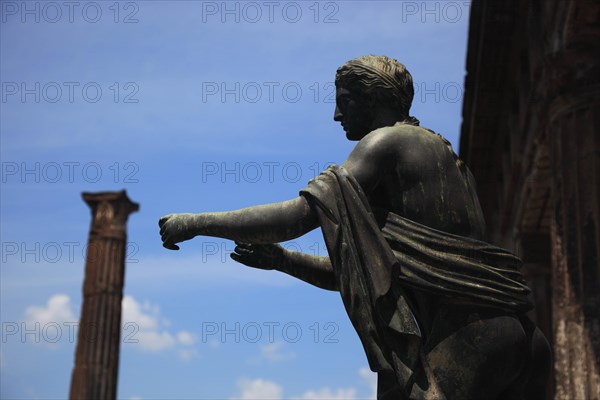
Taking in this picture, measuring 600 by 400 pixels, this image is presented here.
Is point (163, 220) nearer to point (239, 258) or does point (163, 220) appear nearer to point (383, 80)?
point (239, 258)

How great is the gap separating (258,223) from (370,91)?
2.56 feet

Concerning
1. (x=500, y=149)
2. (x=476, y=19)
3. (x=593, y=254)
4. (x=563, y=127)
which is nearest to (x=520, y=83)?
(x=476, y=19)

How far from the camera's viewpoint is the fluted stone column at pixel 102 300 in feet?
107

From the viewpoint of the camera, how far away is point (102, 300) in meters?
34.0

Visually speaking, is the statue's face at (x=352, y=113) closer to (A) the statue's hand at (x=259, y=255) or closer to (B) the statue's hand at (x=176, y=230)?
(A) the statue's hand at (x=259, y=255)

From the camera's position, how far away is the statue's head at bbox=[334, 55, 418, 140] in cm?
463

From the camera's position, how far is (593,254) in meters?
11.4

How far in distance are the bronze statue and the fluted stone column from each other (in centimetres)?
2874

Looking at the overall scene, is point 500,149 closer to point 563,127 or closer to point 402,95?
point 563,127

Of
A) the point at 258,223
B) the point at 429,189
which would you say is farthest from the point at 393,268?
the point at 258,223

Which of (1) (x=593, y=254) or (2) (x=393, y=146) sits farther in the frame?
(1) (x=593, y=254)

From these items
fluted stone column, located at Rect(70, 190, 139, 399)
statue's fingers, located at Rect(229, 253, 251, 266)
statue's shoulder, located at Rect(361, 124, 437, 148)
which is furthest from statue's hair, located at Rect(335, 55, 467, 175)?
fluted stone column, located at Rect(70, 190, 139, 399)

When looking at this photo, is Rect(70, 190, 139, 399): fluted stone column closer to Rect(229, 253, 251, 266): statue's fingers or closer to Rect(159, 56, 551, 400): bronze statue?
Rect(229, 253, 251, 266): statue's fingers

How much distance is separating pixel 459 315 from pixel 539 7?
12.5 meters
